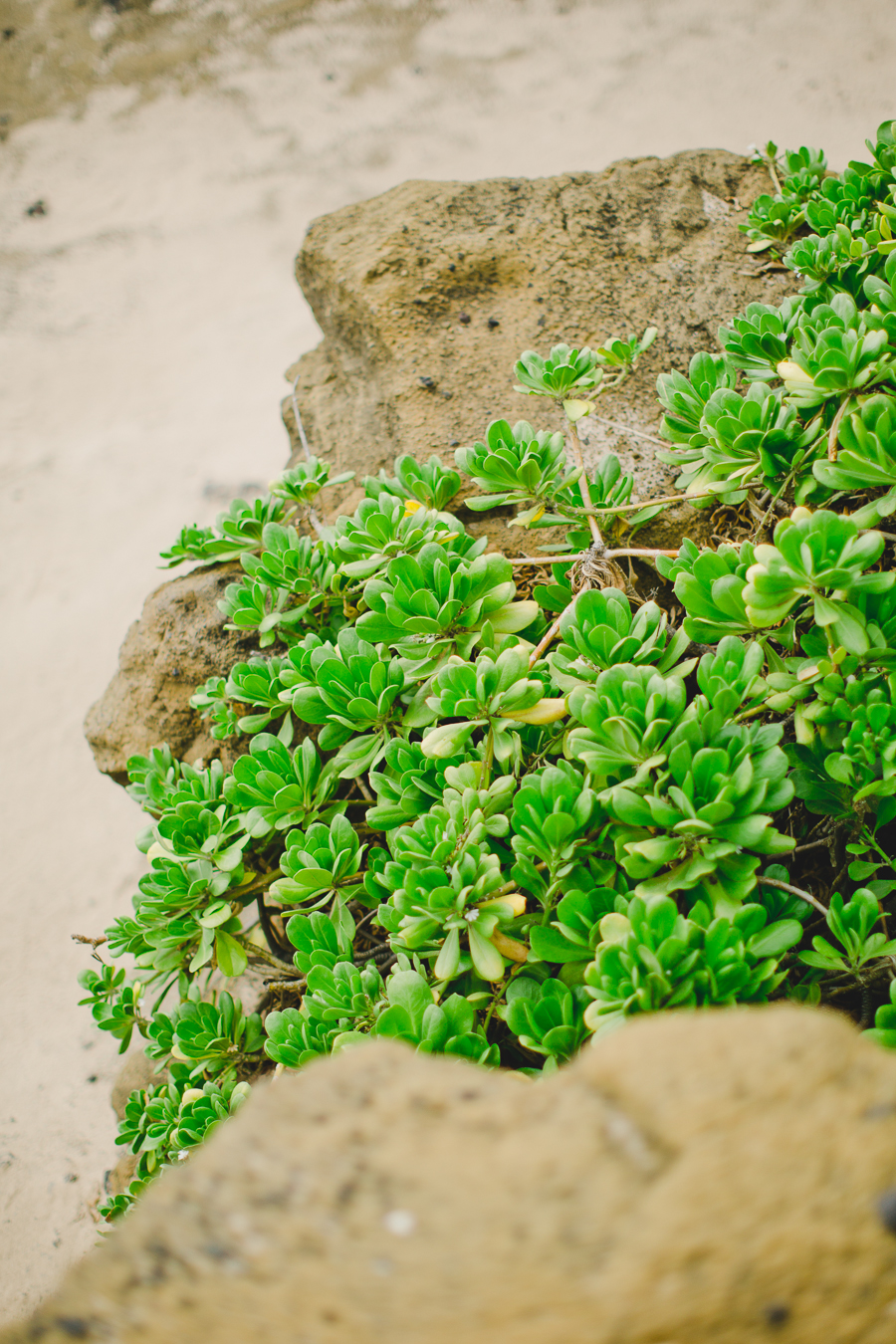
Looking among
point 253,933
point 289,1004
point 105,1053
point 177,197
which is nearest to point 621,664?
point 289,1004

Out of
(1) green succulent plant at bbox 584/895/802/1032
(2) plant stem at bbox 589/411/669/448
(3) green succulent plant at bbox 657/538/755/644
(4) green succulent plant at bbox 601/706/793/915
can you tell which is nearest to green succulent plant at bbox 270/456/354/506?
(2) plant stem at bbox 589/411/669/448

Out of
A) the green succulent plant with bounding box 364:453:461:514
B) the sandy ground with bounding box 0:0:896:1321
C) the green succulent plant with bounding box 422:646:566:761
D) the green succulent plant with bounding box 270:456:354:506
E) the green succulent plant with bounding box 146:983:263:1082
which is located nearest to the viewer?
the green succulent plant with bounding box 422:646:566:761

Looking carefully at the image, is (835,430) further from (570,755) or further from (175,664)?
(175,664)

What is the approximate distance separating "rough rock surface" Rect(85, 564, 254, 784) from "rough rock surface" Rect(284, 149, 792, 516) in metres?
0.46

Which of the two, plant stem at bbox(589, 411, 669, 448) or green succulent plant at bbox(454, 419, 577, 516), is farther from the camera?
plant stem at bbox(589, 411, 669, 448)

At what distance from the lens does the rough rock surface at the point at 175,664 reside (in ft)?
4.66

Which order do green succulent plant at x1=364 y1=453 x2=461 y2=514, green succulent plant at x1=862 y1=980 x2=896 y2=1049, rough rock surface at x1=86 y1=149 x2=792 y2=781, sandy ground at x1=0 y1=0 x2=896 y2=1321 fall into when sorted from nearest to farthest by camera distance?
1. green succulent plant at x1=862 y1=980 x2=896 y2=1049
2. green succulent plant at x1=364 y1=453 x2=461 y2=514
3. rough rock surface at x1=86 y1=149 x2=792 y2=781
4. sandy ground at x1=0 y1=0 x2=896 y2=1321

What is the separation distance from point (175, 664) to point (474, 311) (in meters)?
1.03

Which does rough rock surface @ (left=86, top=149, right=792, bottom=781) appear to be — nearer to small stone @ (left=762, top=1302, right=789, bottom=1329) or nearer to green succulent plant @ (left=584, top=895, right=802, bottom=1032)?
green succulent plant @ (left=584, top=895, right=802, bottom=1032)

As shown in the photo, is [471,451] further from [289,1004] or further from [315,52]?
[315,52]

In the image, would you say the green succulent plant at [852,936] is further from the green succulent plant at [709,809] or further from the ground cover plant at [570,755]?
the green succulent plant at [709,809]

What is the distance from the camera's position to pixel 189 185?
380cm

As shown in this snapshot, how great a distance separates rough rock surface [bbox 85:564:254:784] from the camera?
142 centimetres

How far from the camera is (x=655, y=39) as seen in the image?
327 centimetres
